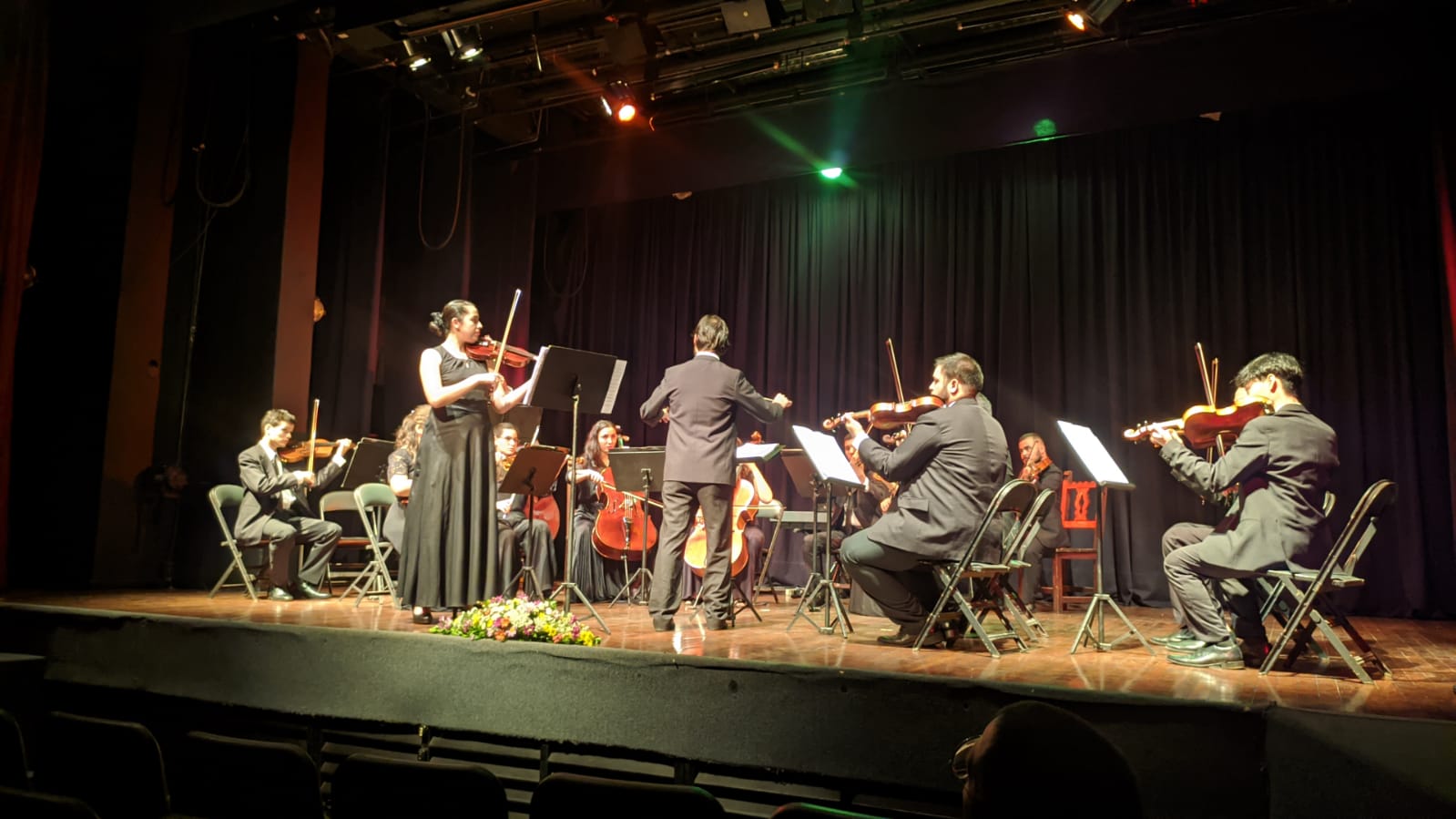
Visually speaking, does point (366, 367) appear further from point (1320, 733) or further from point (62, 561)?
point (1320, 733)

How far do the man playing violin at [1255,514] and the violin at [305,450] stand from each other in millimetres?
6004

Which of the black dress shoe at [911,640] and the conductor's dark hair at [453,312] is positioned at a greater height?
the conductor's dark hair at [453,312]

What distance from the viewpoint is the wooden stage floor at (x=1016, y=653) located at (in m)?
3.46

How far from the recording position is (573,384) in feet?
17.5

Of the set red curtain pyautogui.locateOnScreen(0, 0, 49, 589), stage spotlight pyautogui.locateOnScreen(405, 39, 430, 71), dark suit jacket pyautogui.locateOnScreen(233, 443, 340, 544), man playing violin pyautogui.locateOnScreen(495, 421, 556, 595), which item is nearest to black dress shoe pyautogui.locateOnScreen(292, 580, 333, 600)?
dark suit jacket pyautogui.locateOnScreen(233, 443, 340, 544)

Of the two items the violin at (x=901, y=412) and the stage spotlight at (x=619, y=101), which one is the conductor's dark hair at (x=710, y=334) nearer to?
the violin at (x=901, y=412)

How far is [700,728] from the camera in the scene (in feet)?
11.9

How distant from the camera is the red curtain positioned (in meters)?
6.19

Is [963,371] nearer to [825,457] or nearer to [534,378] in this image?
[825,457]

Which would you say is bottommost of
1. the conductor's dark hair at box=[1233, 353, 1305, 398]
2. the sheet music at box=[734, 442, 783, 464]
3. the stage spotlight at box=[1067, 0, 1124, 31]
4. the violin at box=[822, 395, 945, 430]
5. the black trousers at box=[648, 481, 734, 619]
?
the black trousers at box=[648, 481, 734, 619]

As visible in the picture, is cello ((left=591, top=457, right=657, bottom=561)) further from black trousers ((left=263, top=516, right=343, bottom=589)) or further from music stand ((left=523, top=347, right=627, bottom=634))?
music stand ((left=523, top=347, right=627, bottom=634))

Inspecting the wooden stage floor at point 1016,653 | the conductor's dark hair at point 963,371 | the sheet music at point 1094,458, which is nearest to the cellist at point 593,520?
the wooden stage floor at point 1016,653

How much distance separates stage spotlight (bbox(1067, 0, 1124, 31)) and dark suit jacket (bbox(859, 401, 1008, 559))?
372 centimetres

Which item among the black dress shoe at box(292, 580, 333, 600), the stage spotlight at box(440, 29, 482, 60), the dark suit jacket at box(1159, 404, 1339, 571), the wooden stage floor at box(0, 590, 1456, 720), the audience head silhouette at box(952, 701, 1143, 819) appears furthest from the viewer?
the stage spotlight at box(440, 29, 482, 60)
